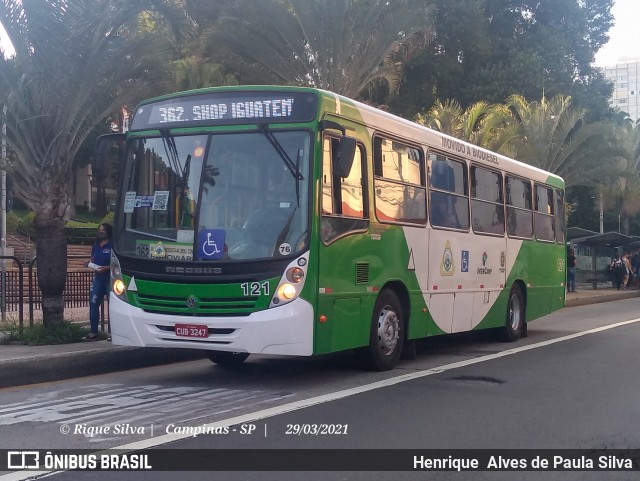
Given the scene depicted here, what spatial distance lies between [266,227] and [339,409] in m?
2.14

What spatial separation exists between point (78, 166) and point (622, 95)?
153270 millimetres

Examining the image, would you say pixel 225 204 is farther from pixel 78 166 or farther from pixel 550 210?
pixel 78 166

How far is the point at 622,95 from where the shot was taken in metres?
178

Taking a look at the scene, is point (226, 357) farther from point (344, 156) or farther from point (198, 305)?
point (344, 156)

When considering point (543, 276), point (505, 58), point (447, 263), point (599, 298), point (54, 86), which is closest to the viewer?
point (447, 263)

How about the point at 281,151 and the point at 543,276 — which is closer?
the point at 281,151

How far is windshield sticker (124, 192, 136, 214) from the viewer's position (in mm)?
9828

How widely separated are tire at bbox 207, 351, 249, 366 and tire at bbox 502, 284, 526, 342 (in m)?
5.58

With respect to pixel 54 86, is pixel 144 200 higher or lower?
lower

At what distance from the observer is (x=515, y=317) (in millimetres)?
15484

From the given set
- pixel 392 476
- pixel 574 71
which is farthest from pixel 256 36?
pixel 574 71

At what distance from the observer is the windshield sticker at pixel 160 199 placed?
958cm

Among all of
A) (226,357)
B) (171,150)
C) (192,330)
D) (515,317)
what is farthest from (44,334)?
(515,317)

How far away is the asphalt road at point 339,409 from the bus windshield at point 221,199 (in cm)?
160
